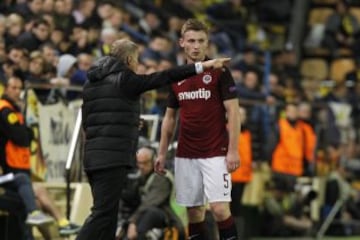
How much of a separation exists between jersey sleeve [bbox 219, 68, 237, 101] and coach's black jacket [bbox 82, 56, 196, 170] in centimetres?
77

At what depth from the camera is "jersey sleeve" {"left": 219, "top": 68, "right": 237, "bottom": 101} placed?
12.7 m

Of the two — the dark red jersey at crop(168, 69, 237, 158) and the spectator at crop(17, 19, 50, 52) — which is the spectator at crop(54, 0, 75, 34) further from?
the dark red jersey at crop(168, 69, 237, 158)

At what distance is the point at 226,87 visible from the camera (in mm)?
12734

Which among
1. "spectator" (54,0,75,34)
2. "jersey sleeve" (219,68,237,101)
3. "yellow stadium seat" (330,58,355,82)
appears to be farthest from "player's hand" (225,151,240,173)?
"yellow stadium seat" (330,58,355,82)

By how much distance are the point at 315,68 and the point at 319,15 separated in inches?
48.9

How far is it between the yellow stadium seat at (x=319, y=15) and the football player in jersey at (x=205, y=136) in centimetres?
1525

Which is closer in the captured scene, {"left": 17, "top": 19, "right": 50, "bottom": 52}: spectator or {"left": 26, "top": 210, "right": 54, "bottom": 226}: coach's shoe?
{"left": 26, "top": 210, "right": 54, "bottom": 226}: coach's shoe

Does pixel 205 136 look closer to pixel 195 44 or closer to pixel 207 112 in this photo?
pixel 207 112

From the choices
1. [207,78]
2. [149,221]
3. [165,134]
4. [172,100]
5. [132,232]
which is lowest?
[132,232]

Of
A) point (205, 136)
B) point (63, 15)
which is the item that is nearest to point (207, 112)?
point (205, 136)

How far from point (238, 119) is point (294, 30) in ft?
50.6

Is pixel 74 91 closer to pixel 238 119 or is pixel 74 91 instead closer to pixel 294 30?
pixel 238 119

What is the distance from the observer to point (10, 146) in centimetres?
1489

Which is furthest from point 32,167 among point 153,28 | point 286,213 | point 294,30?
point 294,30
